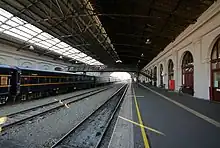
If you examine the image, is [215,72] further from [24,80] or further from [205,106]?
[24,80]

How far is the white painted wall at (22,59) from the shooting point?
96.4 feet

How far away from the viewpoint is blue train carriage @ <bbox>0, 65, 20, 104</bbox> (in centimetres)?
1446

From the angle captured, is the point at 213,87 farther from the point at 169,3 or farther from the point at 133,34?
the point at 133,34

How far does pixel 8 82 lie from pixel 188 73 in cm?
1560

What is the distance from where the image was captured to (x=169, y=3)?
1429 cm

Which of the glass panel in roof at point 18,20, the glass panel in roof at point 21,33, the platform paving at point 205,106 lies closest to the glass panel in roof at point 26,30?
the glass panel in roof at point 21,33

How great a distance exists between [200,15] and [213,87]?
525 cm

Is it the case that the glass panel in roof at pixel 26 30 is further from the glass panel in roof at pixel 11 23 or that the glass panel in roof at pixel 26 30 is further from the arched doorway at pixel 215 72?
the arched doorway at pixel 215 72

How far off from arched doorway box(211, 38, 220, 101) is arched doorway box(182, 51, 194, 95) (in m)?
4.23

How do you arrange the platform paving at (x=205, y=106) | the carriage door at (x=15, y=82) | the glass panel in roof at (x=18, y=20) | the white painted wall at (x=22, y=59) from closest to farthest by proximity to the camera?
the platform paving at (x=205, y=106)
the carriage door at (x=15, y=82)
the glass panel in roof at (x=18, y=20)
the white painted wall at (x=22, y=59)

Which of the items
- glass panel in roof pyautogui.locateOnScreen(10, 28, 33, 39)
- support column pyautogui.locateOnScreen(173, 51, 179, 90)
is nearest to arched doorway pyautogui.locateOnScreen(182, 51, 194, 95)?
support column pyautogui.locateOnScreen(173, 51, 179, 90)

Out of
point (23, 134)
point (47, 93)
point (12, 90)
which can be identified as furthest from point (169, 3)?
point (47, 93)

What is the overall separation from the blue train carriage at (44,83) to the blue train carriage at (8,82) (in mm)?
717

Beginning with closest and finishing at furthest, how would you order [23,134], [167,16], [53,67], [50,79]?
[23,134] → [167,16] → [50,79] → [53,67]
